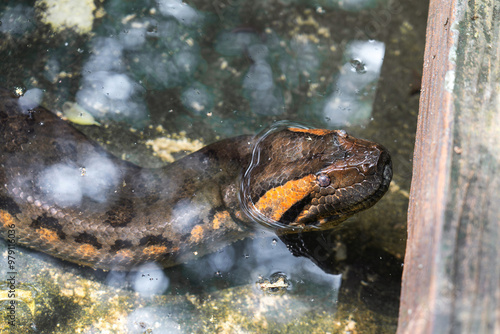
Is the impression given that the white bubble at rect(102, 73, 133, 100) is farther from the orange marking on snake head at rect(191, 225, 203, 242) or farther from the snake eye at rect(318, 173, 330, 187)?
the snake eye at rect(318, 173, 330, 187)

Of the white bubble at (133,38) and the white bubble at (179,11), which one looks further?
the white bubble at (179,11)

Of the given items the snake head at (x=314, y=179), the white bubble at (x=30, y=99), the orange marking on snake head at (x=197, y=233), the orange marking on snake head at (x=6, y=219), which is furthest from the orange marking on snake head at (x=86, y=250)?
the white bubble at (x=30, y=99)

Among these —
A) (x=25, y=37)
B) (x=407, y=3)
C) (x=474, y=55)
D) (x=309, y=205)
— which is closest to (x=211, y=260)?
(x=309, y=205)

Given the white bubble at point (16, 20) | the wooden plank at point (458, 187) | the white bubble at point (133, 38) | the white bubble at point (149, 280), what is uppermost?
the wooden plank at point (458, 187)

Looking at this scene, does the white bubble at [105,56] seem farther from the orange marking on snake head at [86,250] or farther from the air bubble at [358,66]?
the air bubble at [358,66]

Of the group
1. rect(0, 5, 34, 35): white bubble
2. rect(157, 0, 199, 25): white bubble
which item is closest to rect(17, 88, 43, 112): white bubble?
rect(0, 5, 34, 35): white bubble

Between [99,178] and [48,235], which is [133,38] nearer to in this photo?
[99,178]
